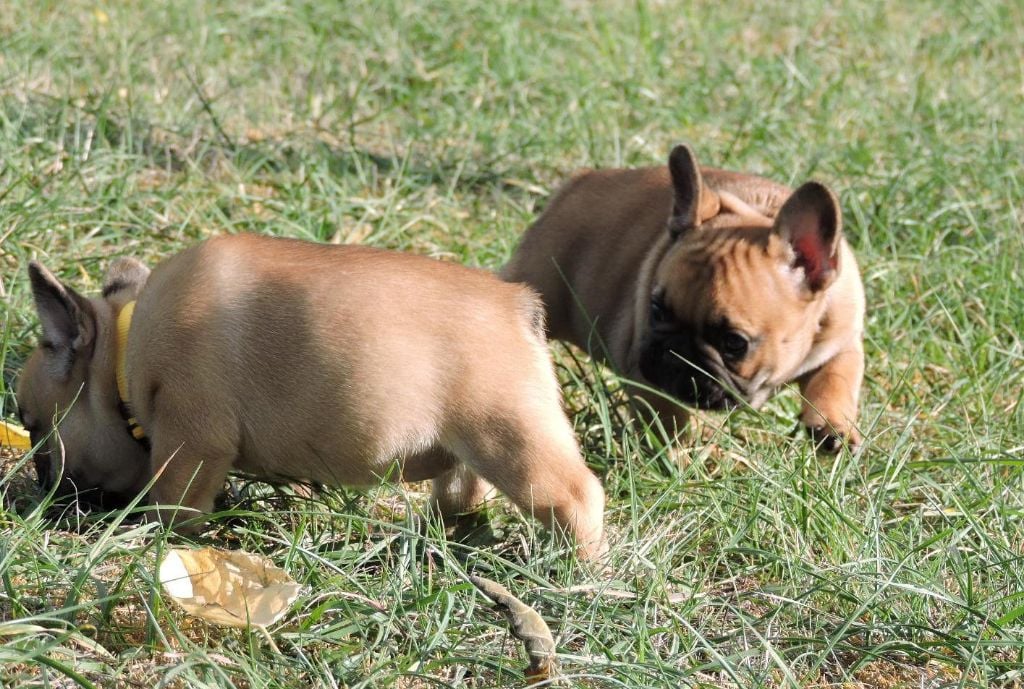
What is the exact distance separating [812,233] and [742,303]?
1.24 feet

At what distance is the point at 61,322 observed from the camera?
406cm

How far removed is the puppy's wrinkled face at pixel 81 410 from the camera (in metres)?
4.12

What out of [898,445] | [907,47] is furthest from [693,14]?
[898,445]

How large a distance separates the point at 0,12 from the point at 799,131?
4.66 m

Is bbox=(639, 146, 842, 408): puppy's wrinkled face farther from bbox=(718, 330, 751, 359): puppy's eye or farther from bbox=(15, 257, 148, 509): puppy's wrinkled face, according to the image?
bbox=(15, 257, 148, 509): puppy's wrinkled face

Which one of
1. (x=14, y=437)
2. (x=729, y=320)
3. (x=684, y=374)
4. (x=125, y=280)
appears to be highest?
(x=125, y=280)

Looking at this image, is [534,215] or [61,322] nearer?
[61,322]

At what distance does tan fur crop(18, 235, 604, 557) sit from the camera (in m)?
3.68

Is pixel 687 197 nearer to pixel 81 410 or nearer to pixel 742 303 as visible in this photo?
pixel 742 303

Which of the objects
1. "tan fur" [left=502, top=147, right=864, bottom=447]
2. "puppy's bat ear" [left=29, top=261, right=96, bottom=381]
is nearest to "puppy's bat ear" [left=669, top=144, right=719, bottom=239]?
"tan fur" [left=502, top=147, right=864, bottom=447]

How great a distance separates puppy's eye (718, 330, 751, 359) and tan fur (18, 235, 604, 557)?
1.20m

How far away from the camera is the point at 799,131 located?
7.64 m

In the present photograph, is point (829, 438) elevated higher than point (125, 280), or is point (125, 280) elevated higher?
point (125, 280)

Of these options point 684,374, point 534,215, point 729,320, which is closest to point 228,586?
point 684,374
